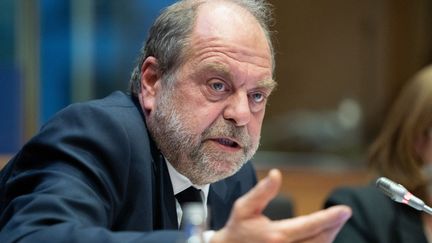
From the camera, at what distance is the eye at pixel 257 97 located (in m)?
1.83

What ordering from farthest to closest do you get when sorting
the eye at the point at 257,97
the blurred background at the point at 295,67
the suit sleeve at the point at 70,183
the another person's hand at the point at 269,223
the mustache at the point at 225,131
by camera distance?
1. the blurred background at the point at 295,67
2. the eye at the point at 257,97
3. the mustache at the point at 225,131
4. the suit sleeve at the point at 70,183
5. the another person's hand at the point at 269,223

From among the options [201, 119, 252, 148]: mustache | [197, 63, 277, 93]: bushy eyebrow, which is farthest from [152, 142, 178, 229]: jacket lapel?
[197, 63, 277, 93]: bushy eyebrow

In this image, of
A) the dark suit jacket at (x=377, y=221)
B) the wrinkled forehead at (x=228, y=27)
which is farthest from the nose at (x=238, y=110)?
the dark suit jacket at (x=377, y=221)

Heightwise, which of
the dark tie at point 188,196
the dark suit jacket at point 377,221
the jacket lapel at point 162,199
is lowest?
the dark suit jacket at point 377,221

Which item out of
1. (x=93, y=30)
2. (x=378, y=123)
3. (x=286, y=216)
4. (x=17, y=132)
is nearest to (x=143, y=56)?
(x=286, y=216)

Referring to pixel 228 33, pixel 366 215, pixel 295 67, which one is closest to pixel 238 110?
pixel 228 33

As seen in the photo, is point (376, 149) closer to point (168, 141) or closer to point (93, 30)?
point (168, 141)

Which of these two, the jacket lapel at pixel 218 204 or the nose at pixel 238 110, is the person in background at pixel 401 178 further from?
the nose at pixel 238 110

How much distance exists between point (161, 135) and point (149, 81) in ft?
Answer: 0.52

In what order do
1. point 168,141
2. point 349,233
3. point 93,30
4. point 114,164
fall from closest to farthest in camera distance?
point 114,164 → point 168,141 → point 349,233 → point 93,30

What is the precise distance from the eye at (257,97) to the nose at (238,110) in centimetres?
6

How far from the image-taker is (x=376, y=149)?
8.71 feet

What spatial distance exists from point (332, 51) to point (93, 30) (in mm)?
1995

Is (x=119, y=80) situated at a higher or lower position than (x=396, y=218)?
lower
